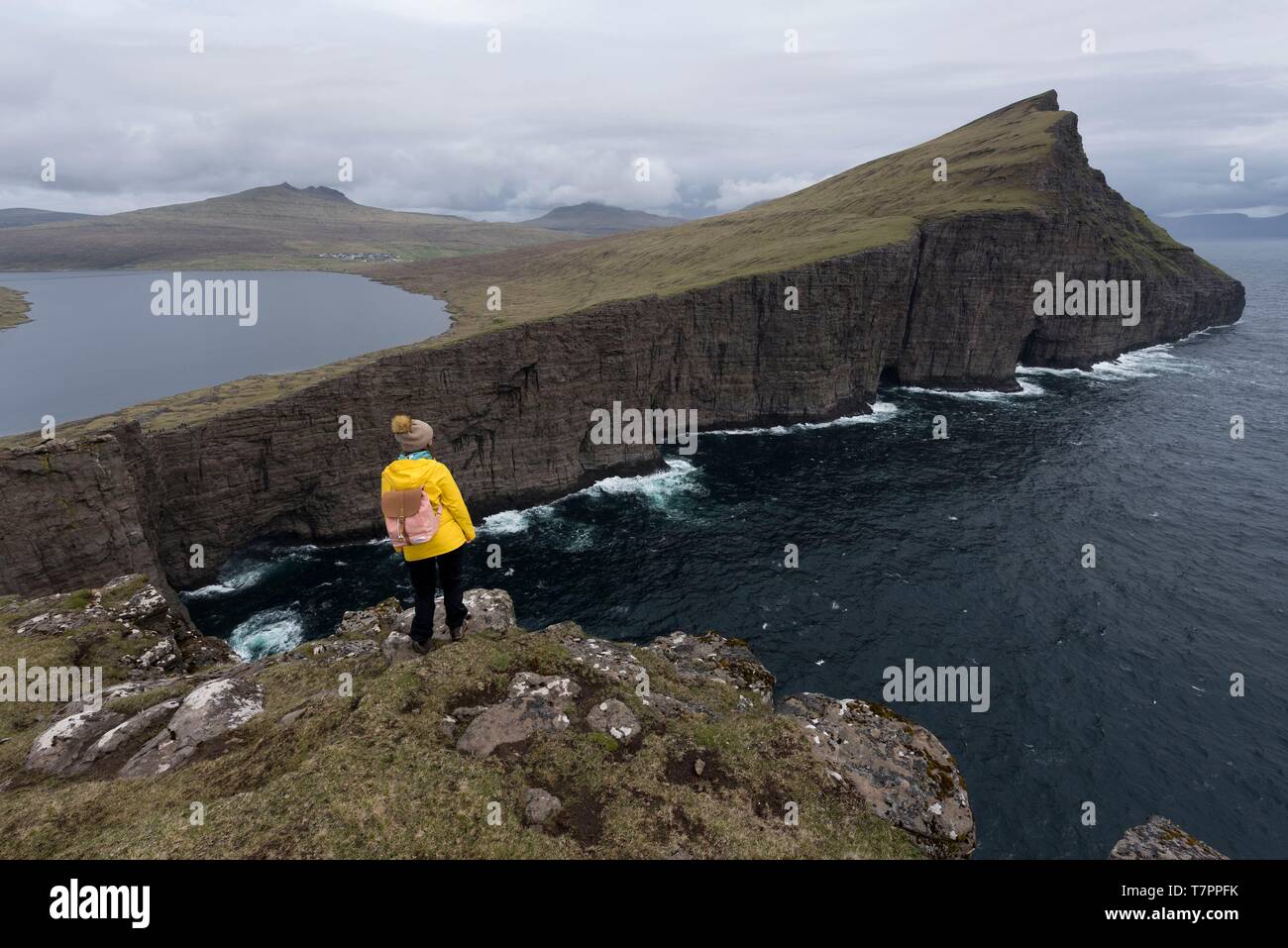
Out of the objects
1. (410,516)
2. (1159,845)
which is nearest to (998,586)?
(1159,845)

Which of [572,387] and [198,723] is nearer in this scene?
[198,723]

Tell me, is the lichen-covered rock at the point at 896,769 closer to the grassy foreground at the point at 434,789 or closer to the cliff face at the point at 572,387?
the grassy foreground at the point at 434,789

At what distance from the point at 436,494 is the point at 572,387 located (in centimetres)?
6018

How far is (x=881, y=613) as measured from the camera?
44.3 metres

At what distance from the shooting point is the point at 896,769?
14617 mm

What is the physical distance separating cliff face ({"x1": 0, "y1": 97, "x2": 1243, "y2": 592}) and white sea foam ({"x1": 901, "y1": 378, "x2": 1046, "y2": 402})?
97.1 inches

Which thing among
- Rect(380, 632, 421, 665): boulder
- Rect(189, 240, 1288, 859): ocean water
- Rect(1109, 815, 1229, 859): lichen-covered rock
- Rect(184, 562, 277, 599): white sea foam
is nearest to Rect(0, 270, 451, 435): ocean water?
Rect(184, 562, 277, 599): white sea foam

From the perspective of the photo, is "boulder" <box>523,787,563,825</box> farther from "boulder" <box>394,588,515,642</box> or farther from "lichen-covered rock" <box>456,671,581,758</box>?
"boulder" <box>394,588,515,642</box>

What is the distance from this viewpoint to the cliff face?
4003cm

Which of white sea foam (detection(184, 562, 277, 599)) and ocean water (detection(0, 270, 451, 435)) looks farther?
ocean water (detection(0, 270, 451, 435))

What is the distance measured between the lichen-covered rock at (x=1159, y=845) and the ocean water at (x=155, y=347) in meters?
104

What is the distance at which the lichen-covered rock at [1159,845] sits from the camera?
12.8m

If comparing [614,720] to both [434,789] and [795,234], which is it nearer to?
[434,789]

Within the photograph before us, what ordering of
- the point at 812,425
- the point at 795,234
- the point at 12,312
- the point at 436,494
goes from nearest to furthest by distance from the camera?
the point at 436,494
the point at 812,425
the point at 795,234
the point at 12,312
